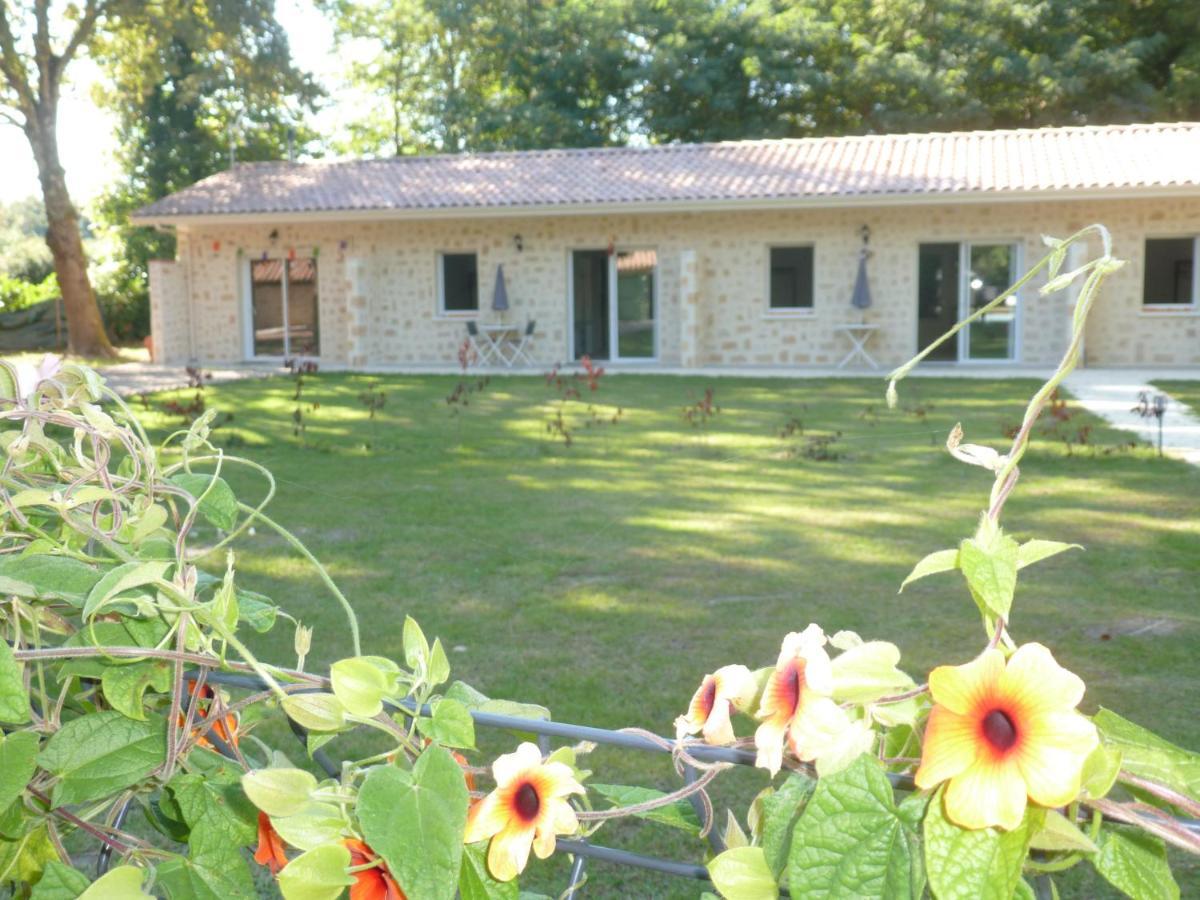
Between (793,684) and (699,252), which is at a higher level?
(699,252)

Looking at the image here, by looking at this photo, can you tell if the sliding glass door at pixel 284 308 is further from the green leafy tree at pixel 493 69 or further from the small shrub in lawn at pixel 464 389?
the green leafy tree at pixel 493 69

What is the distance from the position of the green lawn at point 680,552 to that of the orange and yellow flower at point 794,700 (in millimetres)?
2299

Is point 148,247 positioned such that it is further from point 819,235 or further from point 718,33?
point 819,235

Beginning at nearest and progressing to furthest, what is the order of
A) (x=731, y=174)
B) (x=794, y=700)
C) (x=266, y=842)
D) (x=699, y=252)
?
(x=794, y=700)
(x=266, y=842)
(x=699, y=252)
(x=731, y=174)

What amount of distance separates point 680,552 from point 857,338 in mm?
14003

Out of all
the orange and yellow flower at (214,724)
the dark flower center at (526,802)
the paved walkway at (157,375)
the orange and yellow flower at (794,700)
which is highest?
the orange and yellow flower at (794,700)

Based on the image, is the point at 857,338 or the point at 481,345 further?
the point at 481,345

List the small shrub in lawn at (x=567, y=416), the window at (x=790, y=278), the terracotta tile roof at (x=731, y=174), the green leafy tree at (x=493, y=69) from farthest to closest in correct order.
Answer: the green leafy tree at (x=493, y=69) < the window at (x=790, y=278) < the terracotta tile roof at (x=731, y=174) < the small shrub in lawn at (x=567, y=416)

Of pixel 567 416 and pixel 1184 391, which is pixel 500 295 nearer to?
pixel 567 416

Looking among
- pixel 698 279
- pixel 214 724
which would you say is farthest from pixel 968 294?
pixel 214 724

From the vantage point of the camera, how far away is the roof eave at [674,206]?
18.0 meters

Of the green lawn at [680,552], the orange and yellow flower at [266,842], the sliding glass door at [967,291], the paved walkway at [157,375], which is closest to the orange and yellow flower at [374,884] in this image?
the orange and yellow flower at [266,842]

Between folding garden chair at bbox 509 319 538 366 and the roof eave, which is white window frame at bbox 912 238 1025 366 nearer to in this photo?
the roof eave

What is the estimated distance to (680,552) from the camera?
654 centimetres
